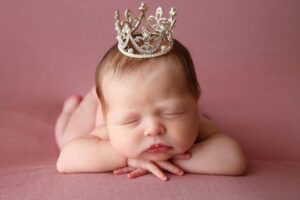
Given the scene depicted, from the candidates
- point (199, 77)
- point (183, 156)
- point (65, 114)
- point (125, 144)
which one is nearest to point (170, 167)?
point (183, 156)

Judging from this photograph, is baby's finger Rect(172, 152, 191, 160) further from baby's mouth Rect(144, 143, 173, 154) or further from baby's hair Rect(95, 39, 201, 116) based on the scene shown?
baby's hair Rect(95, 39, 201, 116)

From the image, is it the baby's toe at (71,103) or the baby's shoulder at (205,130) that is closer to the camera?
the baby's shoulder at (205,130)

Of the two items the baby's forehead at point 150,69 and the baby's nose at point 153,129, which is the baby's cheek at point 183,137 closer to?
the baby's nose at point 153,129

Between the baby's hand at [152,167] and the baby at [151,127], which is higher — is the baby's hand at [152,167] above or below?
below

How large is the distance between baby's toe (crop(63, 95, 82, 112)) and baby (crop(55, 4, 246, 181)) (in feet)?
1.95

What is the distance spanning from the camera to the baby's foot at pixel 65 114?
1639 mm

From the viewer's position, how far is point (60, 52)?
2191mm

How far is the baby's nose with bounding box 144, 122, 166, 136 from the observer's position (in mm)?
1011

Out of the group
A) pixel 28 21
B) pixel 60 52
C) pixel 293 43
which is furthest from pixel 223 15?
pixel 28 21

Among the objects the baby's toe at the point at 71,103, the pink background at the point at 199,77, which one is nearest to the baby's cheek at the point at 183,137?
the pink background at the point at 199,77

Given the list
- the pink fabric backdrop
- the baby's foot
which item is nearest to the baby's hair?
the baby's foot

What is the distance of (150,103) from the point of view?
1021 millimetres

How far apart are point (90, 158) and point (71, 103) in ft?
2.41

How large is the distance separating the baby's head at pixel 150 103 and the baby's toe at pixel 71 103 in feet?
2.49
